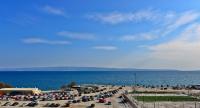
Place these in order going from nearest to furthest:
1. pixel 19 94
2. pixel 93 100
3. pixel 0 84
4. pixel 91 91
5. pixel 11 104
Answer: pixel 11 104
pixel 93 100
pixel 19 94
pixel 91 91
pixel 0 84

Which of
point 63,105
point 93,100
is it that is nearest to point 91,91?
point 93,100

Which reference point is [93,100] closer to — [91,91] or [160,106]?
[160,106]

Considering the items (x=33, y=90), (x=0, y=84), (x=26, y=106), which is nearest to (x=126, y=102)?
(x=26, y=106)

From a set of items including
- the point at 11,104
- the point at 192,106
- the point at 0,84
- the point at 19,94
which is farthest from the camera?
the point at 0,84

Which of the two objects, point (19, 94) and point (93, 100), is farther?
point (19, 94)

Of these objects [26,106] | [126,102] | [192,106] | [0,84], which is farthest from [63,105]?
[0,84]

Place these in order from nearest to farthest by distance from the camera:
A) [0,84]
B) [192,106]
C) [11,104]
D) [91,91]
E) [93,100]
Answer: [192,106]
[11,104]
[93,100]
[91,91]
[0,84]

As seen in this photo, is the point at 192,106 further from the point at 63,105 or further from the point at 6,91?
the point at 6,91

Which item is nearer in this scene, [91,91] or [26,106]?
[26,106]

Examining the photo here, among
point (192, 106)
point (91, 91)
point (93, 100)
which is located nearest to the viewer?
point (192, 106)
